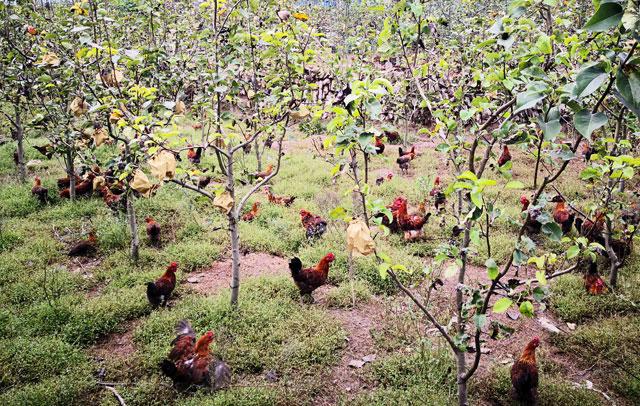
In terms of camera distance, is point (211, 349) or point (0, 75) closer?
point (211, 349)

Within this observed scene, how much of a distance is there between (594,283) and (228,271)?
475cm

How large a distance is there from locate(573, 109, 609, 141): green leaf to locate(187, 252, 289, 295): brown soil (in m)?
4.77

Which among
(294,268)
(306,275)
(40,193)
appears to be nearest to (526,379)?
Answer: (306,275)

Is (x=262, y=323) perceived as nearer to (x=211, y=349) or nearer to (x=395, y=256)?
(x=211, y=349)

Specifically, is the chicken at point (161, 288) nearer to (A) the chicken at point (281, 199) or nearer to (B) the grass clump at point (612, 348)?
(A) the chicken at point (281, 199)

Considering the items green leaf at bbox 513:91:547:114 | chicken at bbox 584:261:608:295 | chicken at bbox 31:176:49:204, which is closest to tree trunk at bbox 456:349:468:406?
green leaf at bbox 513:91:547:114

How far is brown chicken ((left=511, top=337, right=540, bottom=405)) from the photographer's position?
11.0ft

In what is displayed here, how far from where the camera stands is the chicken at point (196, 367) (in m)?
3.59

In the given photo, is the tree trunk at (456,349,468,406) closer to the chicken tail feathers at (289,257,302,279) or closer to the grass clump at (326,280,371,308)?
the grass clump at (326,280,371,308)

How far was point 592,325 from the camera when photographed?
446 cm

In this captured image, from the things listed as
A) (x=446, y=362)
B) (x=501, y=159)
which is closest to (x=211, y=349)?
(x=446, y=362)

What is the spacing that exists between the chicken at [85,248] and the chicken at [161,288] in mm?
1930

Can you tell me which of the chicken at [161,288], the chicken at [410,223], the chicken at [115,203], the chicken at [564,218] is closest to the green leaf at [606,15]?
the chicken at [161,288]

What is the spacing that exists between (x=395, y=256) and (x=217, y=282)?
256cm
